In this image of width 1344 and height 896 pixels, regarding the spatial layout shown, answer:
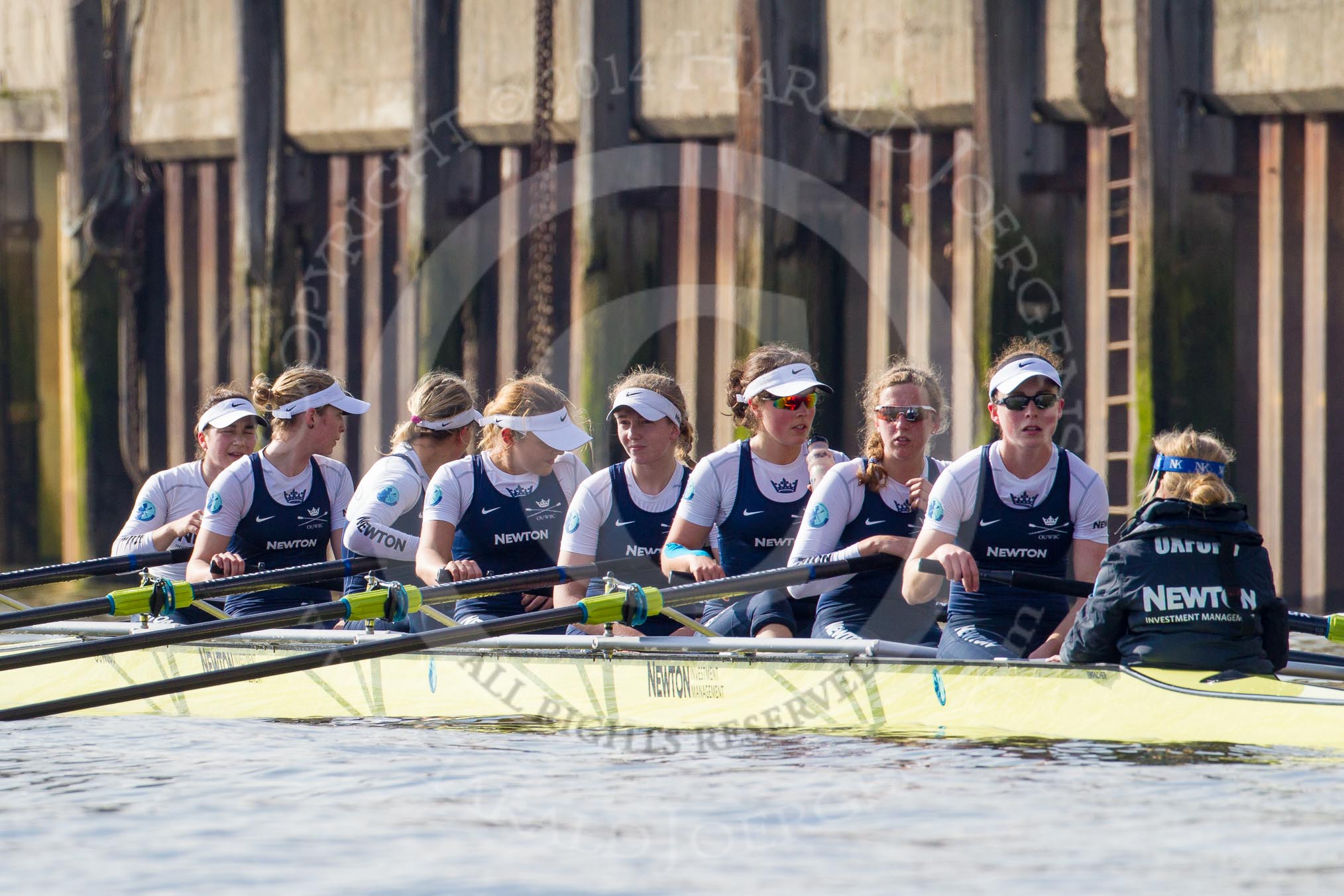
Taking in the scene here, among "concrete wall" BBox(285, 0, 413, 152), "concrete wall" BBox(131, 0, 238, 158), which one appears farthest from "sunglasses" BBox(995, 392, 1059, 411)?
"concrete wall" BBox(131, 0, 238, 158)

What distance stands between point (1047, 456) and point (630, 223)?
4576 millimetres

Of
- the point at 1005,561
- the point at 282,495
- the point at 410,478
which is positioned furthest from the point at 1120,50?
the point at 282,495

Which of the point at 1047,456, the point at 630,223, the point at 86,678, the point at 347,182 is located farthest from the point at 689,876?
the point at 347,182

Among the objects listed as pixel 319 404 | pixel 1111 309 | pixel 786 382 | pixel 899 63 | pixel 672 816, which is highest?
pixel 899 63

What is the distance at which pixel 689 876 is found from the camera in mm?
4715

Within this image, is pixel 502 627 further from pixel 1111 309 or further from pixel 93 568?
pixel 1111 309

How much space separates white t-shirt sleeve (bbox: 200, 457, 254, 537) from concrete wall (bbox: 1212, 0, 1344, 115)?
4.93 metres

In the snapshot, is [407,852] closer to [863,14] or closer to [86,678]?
[86,678]

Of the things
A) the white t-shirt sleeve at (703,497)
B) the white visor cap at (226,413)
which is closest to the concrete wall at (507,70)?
the white visor cap at (226,413)

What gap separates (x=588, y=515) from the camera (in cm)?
764

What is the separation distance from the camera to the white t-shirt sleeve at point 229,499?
27.6 feet

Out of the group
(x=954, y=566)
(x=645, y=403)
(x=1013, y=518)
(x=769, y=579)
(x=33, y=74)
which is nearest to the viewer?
(x=954, y=566)

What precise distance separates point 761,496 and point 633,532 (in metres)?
0.62

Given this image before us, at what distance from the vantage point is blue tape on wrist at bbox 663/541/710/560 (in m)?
7.27
